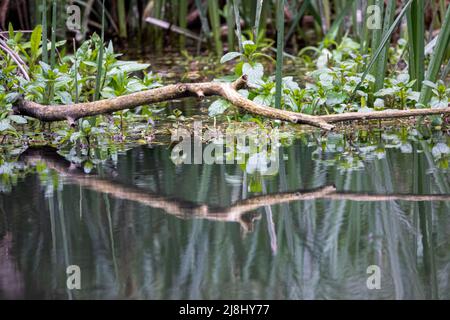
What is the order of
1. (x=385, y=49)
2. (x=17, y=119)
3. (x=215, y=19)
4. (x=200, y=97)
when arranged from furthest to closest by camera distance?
(x=215, y=19)
(x=385, y=49)
(x=17, y=119)
(x=200, y=97)

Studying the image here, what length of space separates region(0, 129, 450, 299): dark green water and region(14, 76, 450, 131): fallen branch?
0.14 meters

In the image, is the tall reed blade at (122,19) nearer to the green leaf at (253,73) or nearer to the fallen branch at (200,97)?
the green leaf at (253,73)

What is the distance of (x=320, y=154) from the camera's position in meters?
2.64

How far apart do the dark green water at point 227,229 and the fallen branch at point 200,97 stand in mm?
136

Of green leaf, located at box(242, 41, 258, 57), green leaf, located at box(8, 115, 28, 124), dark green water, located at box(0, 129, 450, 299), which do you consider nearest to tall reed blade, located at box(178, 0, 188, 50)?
green leaf, located at box(242, 41, 258, 57)

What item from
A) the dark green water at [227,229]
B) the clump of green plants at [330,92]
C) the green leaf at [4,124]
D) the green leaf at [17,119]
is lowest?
the dark green water at [227,229]

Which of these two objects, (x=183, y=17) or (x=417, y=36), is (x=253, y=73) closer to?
(x=417, y=36)

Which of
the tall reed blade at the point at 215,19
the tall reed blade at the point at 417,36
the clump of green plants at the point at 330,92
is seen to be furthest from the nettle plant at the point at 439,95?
the tall reed blade at the point at 215,19

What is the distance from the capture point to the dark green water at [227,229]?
1460 millimetres

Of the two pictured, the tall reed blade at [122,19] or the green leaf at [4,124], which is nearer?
the green leaf at [4,124]

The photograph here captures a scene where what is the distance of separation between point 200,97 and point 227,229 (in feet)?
2.76

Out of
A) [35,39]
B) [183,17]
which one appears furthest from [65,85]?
[183,17]

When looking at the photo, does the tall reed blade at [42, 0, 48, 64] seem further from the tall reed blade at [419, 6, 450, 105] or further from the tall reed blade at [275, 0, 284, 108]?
the tall reed blade at [419, 6, 450, 105]

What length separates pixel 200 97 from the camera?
2562mm
